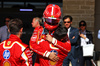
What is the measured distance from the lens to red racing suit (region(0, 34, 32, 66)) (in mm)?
4129

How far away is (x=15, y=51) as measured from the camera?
13.6 ft

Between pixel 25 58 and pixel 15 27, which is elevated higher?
pixel 15 27

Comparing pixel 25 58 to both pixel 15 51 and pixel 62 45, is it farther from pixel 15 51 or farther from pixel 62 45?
pixel 62 45

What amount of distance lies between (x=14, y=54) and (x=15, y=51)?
0.05 m

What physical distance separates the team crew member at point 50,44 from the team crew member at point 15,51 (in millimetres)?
280

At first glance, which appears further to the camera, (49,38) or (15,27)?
(49,38)

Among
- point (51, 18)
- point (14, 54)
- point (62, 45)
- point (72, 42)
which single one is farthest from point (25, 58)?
point (72, 42)

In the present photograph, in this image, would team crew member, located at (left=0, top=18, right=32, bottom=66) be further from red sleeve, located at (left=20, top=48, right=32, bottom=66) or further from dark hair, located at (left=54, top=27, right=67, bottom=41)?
dark hair, located at (left=54, top=27, right=67, bottom=41)

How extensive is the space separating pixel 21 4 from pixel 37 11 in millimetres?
682

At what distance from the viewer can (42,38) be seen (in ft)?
14.8

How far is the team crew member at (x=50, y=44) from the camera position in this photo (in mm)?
4395

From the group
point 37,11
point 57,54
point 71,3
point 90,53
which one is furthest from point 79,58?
point 57,54

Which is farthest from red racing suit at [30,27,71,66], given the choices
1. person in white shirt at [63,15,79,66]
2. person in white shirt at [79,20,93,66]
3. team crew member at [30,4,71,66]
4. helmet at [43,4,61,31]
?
person in white shirt at [79,20,93,66]

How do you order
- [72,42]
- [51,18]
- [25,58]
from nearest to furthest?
1. [25,58]
2. [51,18]
3. [72,42]
